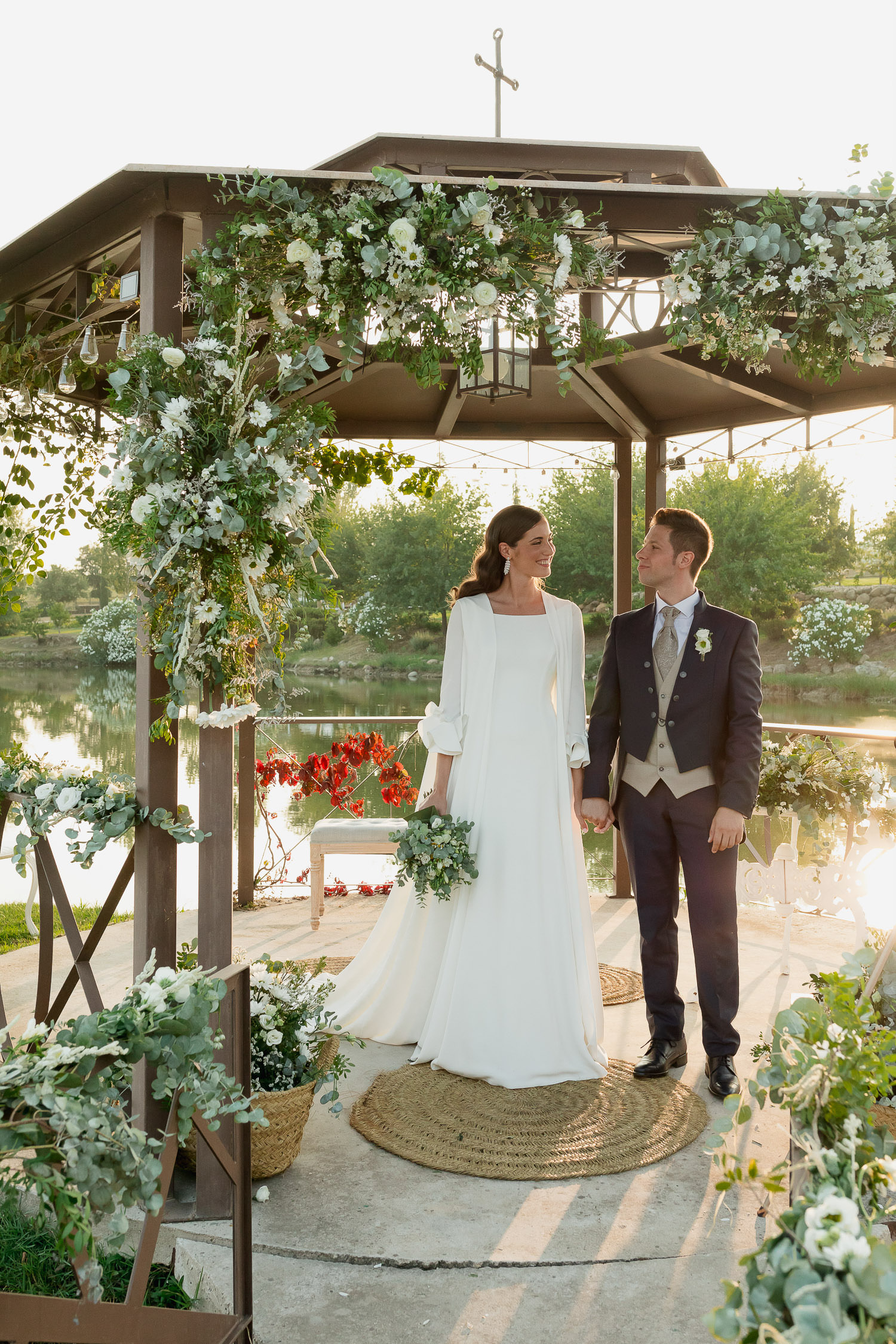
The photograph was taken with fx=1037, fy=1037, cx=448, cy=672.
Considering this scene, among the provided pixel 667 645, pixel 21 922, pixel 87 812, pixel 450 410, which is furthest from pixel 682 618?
pixel 21 922

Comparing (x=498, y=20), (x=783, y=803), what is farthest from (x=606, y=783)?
(x=498, y=20)

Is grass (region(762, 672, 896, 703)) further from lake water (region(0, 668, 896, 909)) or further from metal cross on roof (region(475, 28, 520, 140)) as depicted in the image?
metal cross on roof (region(475, 28, 520, 140))

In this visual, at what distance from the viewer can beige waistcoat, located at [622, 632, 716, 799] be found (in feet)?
11.1

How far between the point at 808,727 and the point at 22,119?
20.9 ft

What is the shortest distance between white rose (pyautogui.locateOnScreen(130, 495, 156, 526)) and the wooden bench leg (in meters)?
3.19

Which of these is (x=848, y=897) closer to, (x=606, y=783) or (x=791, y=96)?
(x=606, y=783)

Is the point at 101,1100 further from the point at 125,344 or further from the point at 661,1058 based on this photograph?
the point at 661,1058

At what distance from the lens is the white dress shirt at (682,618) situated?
3.50m

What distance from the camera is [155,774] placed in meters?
2.67

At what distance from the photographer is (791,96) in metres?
5.09

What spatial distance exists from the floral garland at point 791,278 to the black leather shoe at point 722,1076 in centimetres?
216

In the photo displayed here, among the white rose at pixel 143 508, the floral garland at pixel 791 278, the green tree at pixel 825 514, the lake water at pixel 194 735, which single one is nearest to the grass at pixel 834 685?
the lake water at pixel 194 735

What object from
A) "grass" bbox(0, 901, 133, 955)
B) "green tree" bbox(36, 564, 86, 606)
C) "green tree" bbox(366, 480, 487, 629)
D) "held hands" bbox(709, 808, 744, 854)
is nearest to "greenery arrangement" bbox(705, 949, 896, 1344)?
"held hands" bbox(709, 808, 744, 854)

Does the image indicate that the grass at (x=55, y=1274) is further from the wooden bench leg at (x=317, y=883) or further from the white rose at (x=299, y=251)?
the wooden bench leg at (x=317, y=883)
